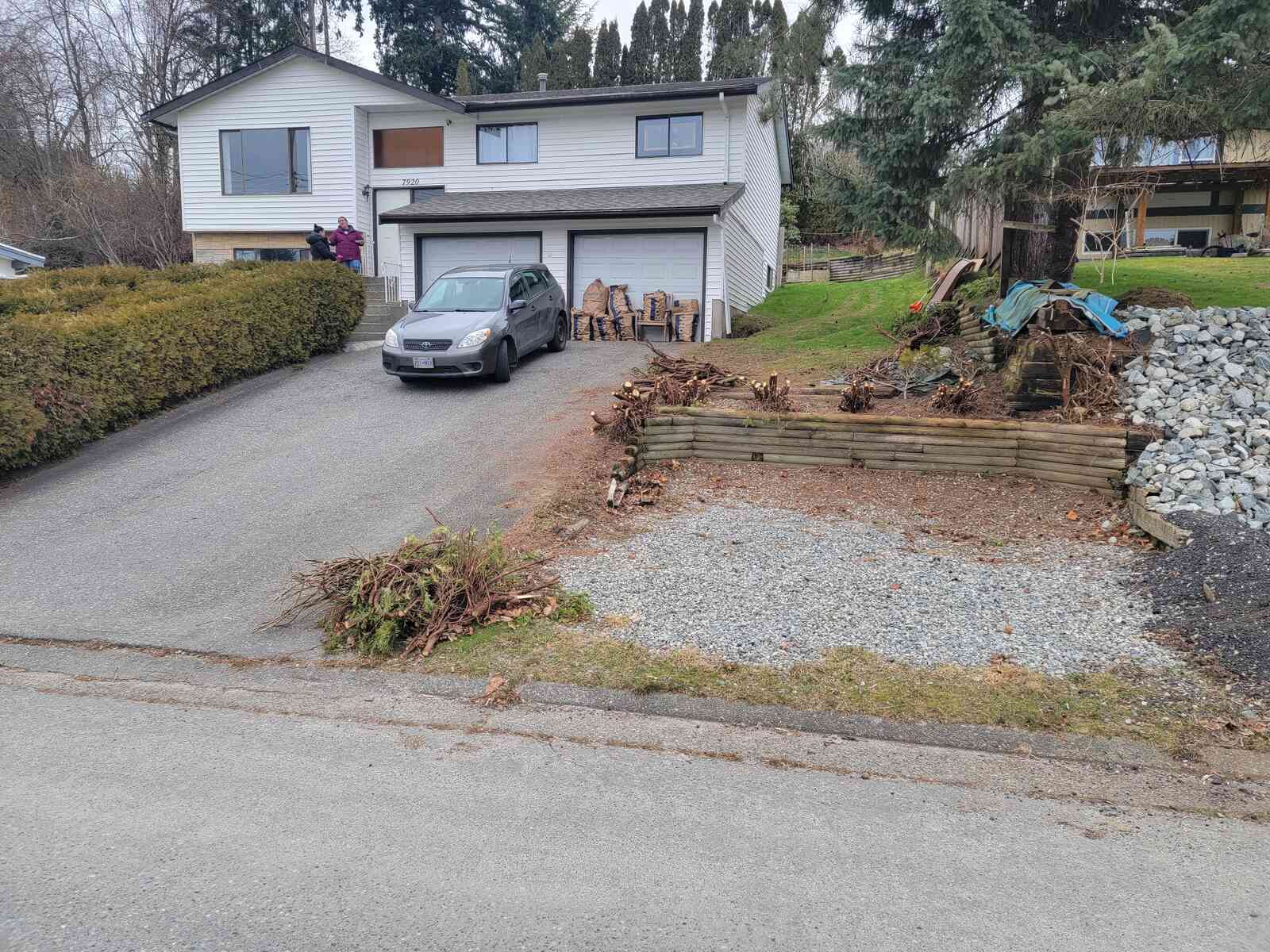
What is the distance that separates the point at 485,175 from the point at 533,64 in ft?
59.1

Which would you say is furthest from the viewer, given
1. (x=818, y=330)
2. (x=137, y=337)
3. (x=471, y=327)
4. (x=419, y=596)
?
(x=818, y=330)

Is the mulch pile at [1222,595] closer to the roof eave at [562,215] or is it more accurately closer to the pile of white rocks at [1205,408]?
the pile of white rocks at [1205,408]

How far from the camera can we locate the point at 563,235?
20453 millimetres

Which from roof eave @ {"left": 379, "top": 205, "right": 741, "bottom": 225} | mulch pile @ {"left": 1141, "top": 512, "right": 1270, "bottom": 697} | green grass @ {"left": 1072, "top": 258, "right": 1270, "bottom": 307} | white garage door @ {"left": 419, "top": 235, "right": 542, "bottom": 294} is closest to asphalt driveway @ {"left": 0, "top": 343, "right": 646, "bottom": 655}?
mulch pile @ {"left": 1141, "top": 512, "right": 1270, "bottom": 697}

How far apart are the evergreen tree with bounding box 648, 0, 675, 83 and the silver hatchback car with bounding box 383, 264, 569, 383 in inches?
1261

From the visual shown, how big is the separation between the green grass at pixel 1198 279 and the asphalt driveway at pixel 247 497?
8334mm

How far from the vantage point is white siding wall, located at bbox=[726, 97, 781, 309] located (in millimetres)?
21047

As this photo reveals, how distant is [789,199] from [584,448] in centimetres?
3438

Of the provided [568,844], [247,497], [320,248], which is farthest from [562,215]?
[568,844]

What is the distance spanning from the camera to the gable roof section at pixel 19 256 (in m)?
22.8

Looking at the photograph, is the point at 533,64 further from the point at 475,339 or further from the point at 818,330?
the point at 475,339

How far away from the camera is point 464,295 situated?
1456cm

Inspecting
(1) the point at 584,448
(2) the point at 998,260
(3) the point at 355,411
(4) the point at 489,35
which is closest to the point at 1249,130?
(2) the point at 998,260

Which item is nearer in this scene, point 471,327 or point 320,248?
point 471,327
